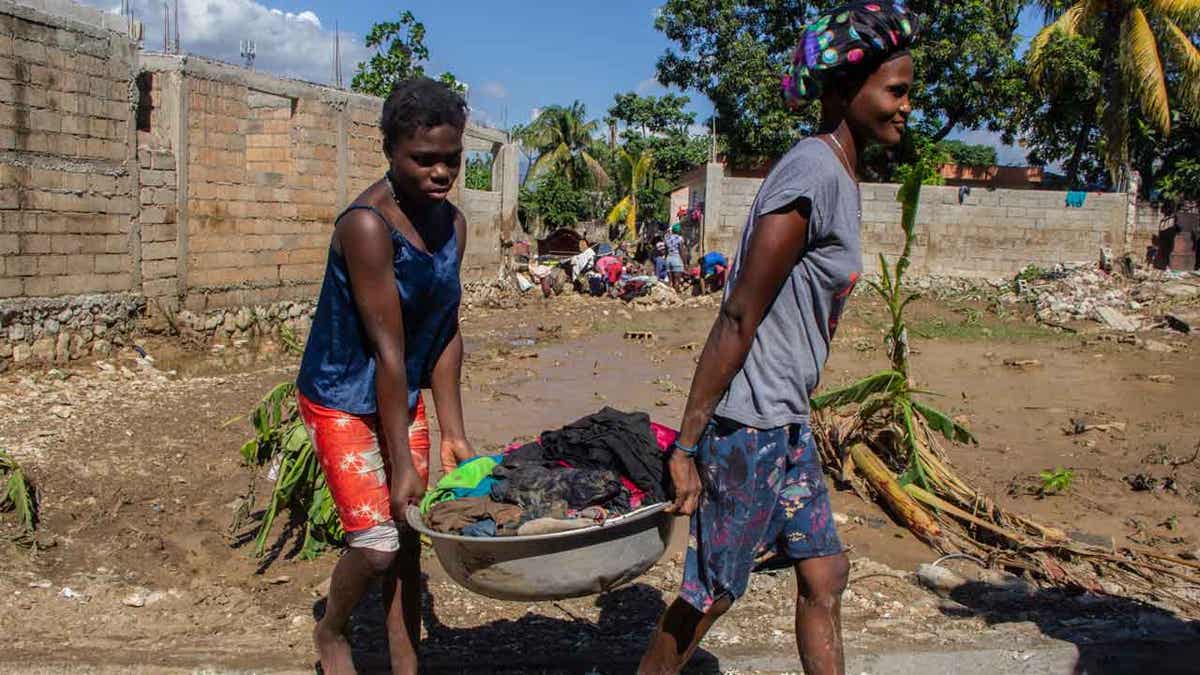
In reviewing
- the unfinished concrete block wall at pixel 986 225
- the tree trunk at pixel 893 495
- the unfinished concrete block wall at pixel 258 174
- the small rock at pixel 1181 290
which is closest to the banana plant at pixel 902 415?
the tree trunk at pixel 893 495

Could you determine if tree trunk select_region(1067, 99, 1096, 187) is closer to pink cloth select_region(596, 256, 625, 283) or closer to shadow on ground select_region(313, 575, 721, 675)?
pink cloth select_region(596, 256, 625, 283)

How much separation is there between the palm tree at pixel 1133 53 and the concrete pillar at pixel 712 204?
8.06m

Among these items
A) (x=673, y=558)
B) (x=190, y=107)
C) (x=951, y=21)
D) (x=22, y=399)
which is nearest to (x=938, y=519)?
(x=673, y=558)

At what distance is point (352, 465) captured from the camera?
2.63 m

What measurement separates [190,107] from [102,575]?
6.41 m

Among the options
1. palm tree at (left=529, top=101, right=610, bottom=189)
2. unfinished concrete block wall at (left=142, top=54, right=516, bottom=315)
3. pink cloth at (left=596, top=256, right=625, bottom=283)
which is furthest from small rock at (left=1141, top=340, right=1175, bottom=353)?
palm tree at (left=529, top=101, right=610, bottom=189)

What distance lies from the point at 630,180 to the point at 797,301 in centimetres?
2872

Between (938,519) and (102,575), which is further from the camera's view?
(938,519)

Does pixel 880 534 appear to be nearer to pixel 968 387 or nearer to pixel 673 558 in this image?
pixel 673 558

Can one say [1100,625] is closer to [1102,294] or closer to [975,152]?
[1102,294]

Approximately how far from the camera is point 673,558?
440 centimetres

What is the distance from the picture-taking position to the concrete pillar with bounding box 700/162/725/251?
1808cm

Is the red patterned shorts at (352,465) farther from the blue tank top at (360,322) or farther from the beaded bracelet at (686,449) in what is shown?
the beaded bracelet at (686,449)

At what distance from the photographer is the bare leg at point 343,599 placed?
261 cm
